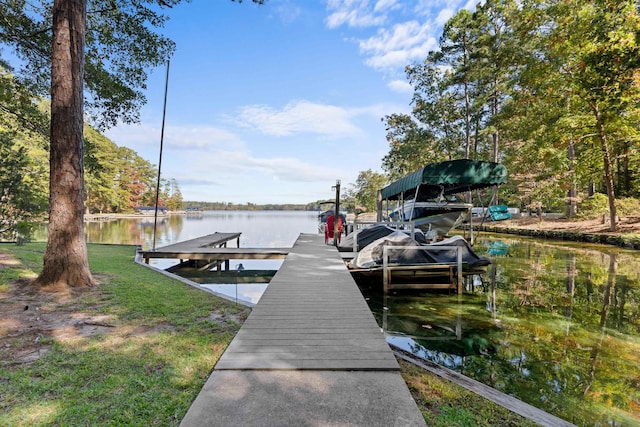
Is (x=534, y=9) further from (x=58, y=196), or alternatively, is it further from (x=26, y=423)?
(x=26, y=423)

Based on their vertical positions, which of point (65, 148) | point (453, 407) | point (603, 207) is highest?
point (603, 207)

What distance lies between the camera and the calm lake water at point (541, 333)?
3.30 m

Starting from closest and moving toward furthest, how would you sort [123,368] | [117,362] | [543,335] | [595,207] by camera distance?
[123,368] < [117,362] < [543,335] < [595,207]

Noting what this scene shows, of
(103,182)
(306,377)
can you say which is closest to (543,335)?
(306,377)

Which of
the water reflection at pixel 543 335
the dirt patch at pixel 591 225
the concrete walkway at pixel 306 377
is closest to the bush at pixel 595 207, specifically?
the dirt patch at pixel 591 225

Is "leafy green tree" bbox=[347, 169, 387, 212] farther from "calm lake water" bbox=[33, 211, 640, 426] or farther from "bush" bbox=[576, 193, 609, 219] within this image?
"calm lake water" bbox=[33, 211, 640, 426]

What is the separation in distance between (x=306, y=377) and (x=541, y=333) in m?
4.44

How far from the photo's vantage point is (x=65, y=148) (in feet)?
16.5

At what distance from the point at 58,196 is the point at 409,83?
26902 millimetres

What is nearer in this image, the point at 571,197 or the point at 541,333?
the point at 541,333

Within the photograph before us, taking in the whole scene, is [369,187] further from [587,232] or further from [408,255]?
[408,255]

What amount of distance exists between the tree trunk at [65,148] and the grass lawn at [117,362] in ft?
1.90

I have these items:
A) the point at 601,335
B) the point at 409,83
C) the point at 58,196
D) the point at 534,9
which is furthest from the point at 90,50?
the point at 409,83

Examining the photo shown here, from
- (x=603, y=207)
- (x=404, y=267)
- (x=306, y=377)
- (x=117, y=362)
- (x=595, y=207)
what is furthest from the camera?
(x=595, y=207)
